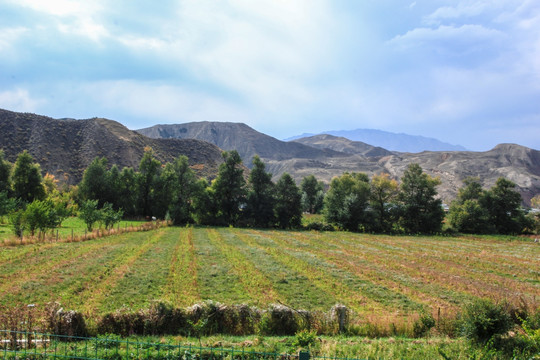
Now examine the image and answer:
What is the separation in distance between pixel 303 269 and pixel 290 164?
15270cm

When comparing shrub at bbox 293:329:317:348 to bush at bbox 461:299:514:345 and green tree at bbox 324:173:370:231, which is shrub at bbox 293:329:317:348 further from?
green tree at bbox 324:173:370:231

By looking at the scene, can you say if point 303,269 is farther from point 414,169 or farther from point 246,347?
point 414,169

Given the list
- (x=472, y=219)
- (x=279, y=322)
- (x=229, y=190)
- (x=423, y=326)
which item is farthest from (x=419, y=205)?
(x=279, y=322)

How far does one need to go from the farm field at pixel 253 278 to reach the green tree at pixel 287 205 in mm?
26481

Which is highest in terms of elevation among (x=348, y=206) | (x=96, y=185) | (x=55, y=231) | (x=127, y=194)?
(x=96, y=185)

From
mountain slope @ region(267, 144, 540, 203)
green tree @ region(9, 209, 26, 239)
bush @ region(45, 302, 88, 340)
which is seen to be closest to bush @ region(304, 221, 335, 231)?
green tree @ region(9, 209, 26, 239)

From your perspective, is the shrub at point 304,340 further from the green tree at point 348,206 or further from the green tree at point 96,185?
the green tree at point 96,185

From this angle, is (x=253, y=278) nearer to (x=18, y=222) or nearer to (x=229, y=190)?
(x=18, y=222)

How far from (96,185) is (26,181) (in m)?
10.7

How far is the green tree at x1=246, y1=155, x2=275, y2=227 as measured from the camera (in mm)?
52875

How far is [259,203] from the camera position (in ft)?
174

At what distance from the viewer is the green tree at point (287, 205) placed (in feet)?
177

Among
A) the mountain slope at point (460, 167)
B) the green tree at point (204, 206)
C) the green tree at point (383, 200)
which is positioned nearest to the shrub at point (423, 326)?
Answer: the green tree at point (204, 206)

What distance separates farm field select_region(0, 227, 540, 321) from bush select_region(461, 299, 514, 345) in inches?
46.1
